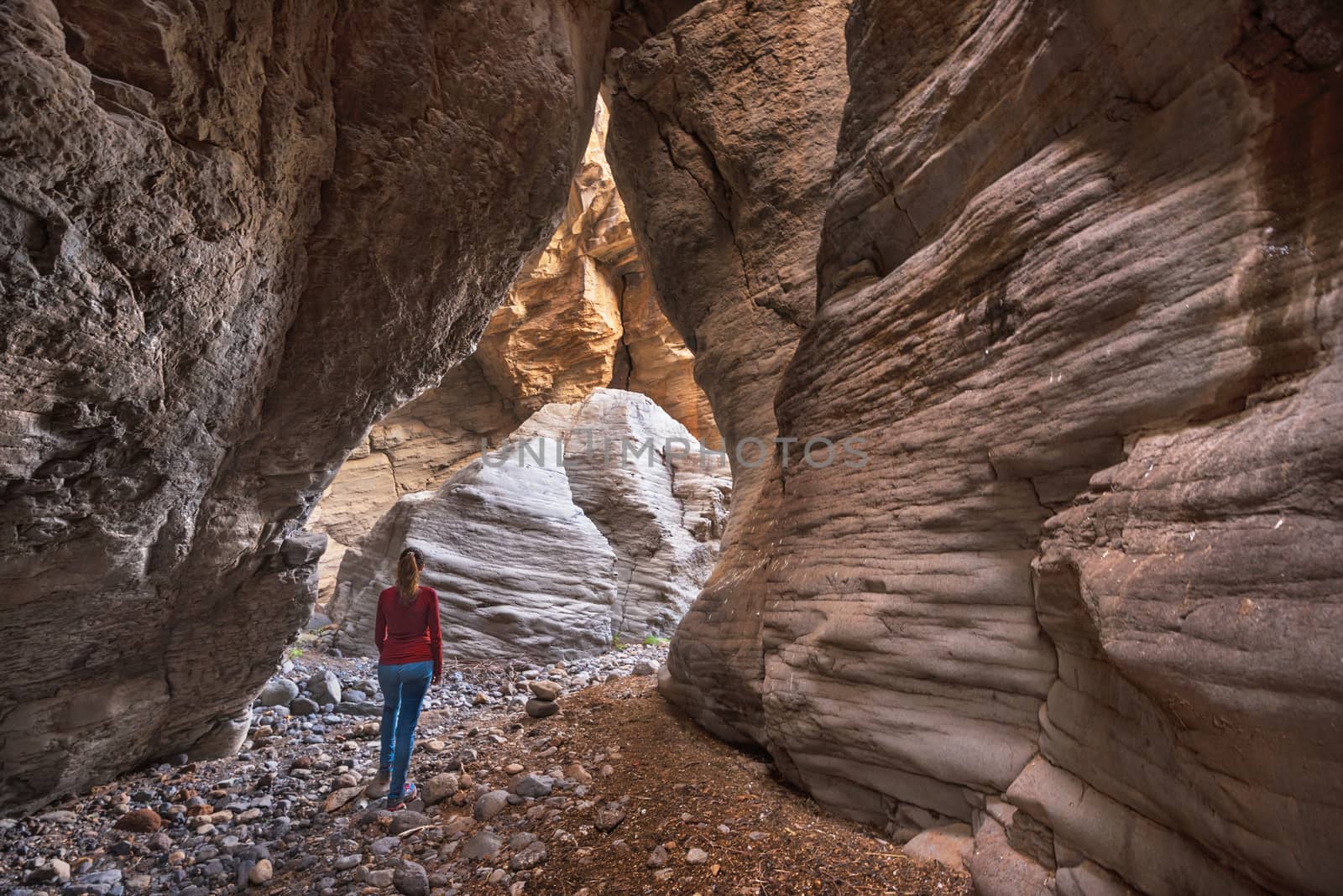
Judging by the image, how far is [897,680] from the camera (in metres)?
3.10

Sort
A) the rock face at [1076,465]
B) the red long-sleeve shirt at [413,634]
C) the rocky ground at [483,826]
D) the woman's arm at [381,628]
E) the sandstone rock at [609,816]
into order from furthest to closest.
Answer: the woman's arm at [381,628]
the red long-sleeve shirt at [413,634]
the sandstone rock at [609,816]
the rocky ground at [483,826]
the rock face at [1076,465]

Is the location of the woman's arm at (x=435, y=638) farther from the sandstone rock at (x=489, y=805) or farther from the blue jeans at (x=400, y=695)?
the sandstone rock at (x=489, y=805)

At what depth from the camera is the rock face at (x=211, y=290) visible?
2359mm

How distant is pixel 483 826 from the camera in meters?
3.29

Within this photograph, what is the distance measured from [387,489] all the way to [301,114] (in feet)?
56.4

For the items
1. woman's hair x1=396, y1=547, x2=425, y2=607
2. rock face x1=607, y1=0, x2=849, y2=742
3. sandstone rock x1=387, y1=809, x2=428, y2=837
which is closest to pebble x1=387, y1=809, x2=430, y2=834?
sandstone rock x1=387, y1=809, x2=428, y2=837

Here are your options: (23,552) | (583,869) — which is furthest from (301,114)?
(583,869)

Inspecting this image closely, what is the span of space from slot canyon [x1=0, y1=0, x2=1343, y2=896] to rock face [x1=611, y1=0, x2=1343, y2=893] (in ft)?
0.05

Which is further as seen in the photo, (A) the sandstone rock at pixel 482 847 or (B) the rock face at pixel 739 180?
(B) the rock face at pixel 739 180

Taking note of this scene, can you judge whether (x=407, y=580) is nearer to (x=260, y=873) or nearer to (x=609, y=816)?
(x=260, y=873)

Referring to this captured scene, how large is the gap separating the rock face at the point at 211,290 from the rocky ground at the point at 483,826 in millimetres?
726

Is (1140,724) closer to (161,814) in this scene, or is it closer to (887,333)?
(887,333)

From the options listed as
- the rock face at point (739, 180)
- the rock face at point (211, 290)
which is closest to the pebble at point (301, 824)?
the rock face at point (211, 290)

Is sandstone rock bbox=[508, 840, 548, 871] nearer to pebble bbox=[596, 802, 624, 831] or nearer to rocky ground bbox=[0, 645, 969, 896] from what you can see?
rocky ground bbox=[0, 645, 969, 896]
